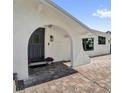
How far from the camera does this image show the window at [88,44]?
15711 millimetres

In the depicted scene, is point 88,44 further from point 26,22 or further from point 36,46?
point 26,22

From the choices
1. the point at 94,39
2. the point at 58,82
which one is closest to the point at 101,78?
the point at 58,82

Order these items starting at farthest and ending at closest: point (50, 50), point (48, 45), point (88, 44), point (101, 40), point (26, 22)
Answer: point (101, 40)
point (88, 44)
point (50, 50)
point (48, 45)
point (26, 22)

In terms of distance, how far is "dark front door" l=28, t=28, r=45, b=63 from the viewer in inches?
388

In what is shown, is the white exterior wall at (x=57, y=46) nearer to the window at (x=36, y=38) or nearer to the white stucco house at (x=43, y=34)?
the white stucco house at (x=43, y=34)

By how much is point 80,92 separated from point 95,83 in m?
1.31

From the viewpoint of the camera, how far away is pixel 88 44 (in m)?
15.9

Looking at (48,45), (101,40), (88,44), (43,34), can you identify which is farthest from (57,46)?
(101,40)

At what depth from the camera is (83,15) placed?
1661 cm

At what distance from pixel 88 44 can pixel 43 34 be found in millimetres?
6654

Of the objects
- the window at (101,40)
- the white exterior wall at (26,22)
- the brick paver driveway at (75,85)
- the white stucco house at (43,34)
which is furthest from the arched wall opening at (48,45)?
the window at (101,40)
